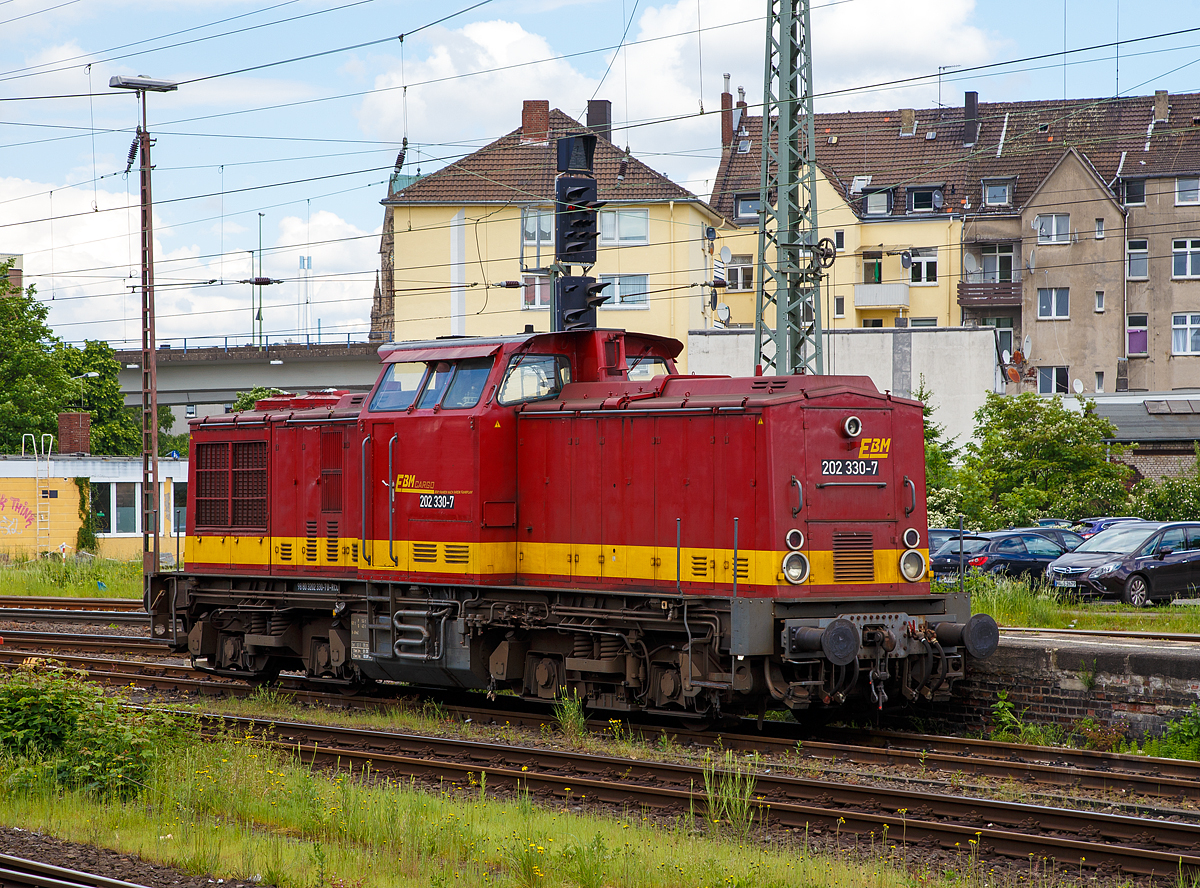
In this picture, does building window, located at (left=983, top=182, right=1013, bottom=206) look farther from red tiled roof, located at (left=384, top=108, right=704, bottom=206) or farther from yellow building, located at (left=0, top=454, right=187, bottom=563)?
yellow building, located at (left=0, top=454, right=187, bottom=563)

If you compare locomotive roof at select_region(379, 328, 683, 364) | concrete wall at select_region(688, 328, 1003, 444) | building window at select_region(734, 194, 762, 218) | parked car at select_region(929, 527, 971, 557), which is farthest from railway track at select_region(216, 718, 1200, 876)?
building window at select_region(734, 194, 762, 218)

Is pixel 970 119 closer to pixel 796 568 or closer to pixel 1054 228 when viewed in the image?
pixel 1054 228

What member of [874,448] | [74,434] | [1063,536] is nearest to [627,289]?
[74,434]

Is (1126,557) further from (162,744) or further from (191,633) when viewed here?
(162,744)

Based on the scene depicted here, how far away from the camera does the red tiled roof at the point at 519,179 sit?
46938 mm

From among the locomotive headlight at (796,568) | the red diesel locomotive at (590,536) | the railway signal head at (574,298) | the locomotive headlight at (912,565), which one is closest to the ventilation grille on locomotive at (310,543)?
the red diesel locomotive at (590,536)

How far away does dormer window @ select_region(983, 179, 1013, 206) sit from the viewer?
55156mm

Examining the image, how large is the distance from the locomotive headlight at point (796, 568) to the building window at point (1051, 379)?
46.7 meters

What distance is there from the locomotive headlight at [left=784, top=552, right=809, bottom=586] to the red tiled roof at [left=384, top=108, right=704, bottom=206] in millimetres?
37194

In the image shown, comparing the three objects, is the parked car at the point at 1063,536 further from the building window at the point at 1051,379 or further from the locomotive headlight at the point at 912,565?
the building window at the point at 1051,379

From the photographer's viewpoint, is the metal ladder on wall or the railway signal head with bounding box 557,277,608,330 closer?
the railway signal head with bounding box 557,277,608,330

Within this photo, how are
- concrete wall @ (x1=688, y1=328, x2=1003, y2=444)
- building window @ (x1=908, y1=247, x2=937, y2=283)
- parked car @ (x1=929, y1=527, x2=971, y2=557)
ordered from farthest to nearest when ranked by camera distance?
building window @ (x1=908, y1=247, x2=937, y2=283) → concrete wall @ (x1=688, y1=328, x2=1003, y2=444) → parked car @ (x1=929, y1=527, x2=971, y2=557)

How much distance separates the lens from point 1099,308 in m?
53.2

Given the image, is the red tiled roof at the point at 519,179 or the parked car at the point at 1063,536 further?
the red tiled roof at the point at 519,179
